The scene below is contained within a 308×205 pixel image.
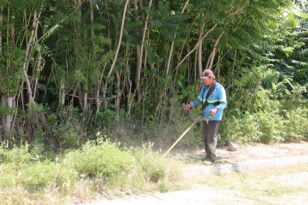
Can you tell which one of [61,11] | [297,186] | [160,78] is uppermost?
[61,11]

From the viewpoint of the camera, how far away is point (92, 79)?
10.2m

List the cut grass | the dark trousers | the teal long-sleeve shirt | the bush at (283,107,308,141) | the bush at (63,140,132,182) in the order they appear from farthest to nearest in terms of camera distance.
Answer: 1. the bush at (283,107,308,141)
2. the dark trousers
3. the teal long-sleeve shirt
4. the cut grass
5. the bush at (63,140,132,182)

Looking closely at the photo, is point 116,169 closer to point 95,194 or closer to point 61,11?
point 95,194

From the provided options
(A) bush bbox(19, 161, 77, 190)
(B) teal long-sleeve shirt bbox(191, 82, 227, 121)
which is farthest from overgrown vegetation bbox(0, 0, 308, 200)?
(B) teal long-sleeve shirt bbox(191, 82, 227, 121)

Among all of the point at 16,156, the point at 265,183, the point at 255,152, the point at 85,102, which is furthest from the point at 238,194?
the point at 85,102

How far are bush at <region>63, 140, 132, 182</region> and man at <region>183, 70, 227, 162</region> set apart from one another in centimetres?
263

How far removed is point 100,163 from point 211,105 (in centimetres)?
327

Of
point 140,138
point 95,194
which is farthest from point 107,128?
point 95,194

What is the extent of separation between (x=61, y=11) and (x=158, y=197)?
4320mm

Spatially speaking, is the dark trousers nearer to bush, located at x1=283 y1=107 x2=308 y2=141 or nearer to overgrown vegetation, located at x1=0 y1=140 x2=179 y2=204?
overgrown vegetation, located at x1=0 y1=140 x2=179 y2=204

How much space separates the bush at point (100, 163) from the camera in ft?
24.4

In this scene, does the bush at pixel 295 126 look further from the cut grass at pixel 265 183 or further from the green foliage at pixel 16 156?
the green foliage at pixel 16 156

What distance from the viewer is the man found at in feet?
32.2

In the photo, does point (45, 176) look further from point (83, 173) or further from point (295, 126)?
point (295, 126)
